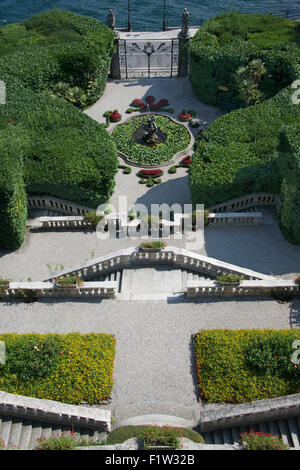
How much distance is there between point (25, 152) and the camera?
3356cm

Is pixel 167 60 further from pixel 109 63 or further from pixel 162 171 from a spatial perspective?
pixel 162 171

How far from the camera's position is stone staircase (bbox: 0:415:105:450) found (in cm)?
1903

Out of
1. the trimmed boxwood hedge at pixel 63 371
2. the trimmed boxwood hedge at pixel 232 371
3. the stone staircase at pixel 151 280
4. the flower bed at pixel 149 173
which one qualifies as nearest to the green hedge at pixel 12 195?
the stone staircase at pixel 151 280

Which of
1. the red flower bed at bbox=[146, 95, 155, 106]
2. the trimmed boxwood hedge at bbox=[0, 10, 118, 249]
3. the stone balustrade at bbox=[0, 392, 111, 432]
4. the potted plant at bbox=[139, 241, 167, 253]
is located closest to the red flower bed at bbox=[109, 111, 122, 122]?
the trimmed boxwood hedge at bbox=[0, 10, 118, 249]

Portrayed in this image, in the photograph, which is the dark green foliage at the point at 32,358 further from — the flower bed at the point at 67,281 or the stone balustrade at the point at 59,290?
the stone balustrade at the point at 59,290

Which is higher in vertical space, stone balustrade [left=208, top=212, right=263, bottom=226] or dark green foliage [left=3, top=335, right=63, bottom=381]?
stone balustrade [left=208, top=212, right=263, bottom=226]

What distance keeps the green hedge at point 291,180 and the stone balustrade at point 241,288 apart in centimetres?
621

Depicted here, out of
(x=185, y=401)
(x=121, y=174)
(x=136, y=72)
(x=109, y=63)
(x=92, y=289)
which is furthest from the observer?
(x=136, y=72)

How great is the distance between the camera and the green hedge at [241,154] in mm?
32219

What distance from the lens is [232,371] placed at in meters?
21.2

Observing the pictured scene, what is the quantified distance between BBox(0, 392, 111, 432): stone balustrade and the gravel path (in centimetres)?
176

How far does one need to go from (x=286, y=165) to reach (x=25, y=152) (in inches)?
846

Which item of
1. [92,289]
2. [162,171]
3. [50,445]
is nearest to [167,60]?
[162,171]

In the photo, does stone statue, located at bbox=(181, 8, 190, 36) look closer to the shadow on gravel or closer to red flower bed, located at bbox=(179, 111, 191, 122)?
red flower bed, located at bbox=(179, 111, 191, 122)
